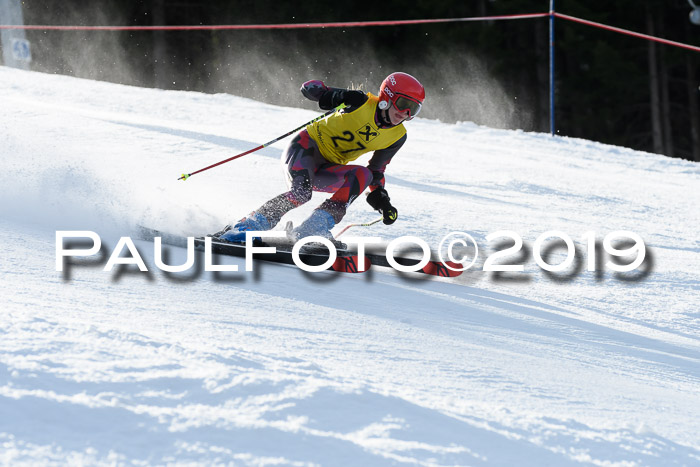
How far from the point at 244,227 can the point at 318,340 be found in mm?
1911

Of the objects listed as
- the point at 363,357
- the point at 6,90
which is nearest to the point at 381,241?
the point at 363,357

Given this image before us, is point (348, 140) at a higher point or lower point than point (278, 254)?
higher

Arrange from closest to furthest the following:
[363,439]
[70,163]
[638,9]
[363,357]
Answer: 1. [363,439]
2. [363,357]
3. [70,163]
4. [638,9]

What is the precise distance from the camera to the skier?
4449 millimetres

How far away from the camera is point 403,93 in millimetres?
4371

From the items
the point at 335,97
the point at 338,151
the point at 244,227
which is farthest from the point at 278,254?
the point at 335,97

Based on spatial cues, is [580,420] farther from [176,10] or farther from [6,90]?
[176,10]

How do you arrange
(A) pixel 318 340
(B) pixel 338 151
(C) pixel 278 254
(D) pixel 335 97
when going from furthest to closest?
(B) pixel 338 151
(D) pixel 335 97
(C) pixel 278 254
(A) pixel 318 340

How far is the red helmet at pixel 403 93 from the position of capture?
172 inches

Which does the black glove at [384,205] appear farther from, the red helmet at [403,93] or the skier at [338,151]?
the red helmet at [403,93]

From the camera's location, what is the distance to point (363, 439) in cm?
189

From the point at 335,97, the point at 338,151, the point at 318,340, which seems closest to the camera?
the point at 318,340

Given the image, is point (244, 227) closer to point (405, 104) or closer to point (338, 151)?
point (338, 151)

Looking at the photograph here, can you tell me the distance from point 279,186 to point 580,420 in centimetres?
452
